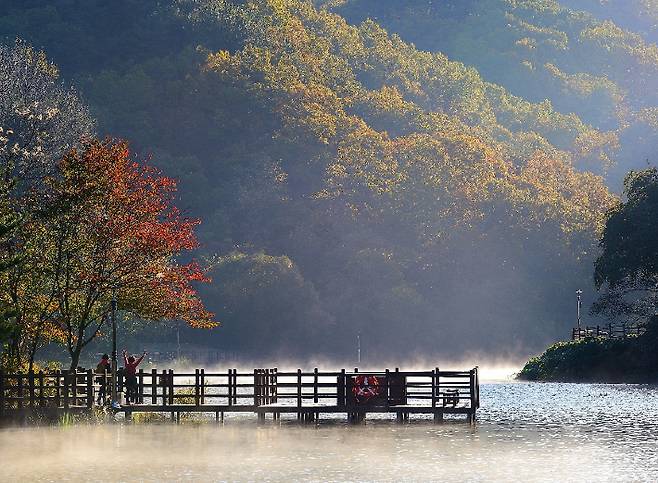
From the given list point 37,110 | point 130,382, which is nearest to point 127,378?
point 130,382

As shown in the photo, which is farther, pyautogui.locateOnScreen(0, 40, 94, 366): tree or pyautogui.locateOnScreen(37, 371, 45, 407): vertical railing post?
pyautogui.locateOnScreen(0, 40, 94, 366): tree

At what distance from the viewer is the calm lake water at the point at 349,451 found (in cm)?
4456

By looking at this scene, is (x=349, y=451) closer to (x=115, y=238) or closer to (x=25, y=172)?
(x=115, y=238)

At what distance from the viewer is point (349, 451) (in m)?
51.5

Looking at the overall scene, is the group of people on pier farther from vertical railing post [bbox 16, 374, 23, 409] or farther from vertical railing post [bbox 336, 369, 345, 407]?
vertical railing post [bbox 336, 369, 345, 407]

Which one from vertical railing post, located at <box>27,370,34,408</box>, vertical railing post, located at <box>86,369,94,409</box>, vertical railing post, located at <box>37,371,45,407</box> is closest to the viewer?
vertical railing post, located at <box>37,371,45,407</box>

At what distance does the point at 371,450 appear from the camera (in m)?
51.9

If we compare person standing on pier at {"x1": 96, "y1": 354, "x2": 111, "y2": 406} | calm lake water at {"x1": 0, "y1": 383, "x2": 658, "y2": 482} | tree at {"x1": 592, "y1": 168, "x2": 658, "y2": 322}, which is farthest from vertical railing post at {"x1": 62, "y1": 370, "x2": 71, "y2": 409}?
tree at {"x1": 592, "y1": 168, "x2": 658, "y2": 322}

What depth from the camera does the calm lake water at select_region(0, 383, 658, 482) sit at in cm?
4456

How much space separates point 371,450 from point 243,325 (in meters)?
115

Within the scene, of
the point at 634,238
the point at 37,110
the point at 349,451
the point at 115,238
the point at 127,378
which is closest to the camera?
the point at 349,451

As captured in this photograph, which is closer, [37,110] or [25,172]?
[25,172]

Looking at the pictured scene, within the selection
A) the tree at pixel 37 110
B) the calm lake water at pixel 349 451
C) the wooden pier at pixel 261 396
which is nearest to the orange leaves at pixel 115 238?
the wooden pier at pixel 261 396

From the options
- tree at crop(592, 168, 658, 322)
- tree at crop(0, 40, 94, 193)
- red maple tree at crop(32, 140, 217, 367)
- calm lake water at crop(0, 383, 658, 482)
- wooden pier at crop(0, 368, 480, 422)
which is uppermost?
tree at crop(0, 40, 94, 193)
